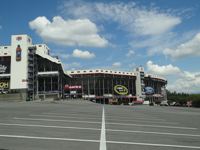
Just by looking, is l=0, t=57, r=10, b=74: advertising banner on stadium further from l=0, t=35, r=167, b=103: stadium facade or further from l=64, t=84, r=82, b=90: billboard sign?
l=64, t=84, r=82, b=90: billboard sign

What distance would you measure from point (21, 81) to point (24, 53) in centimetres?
975

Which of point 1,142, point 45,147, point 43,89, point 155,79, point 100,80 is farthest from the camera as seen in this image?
point 155,79

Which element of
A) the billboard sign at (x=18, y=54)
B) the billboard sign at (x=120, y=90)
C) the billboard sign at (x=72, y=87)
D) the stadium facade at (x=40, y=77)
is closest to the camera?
the stadium facade at (x=40, y=77)

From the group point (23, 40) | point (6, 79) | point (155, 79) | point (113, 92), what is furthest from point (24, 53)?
point (155, 79)

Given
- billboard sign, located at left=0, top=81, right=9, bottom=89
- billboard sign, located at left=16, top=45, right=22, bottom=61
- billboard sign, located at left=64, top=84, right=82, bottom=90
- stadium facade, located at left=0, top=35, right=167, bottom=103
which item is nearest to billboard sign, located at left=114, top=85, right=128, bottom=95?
stadium facade, located at left=0, top=35, right=167, bottom=103

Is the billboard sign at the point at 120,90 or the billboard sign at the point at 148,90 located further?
the billboard sign at the point at 148,90

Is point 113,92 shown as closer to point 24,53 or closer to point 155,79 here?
point 155,79

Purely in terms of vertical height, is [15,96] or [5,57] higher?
[5,57]

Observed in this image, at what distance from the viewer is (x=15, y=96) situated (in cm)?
7656

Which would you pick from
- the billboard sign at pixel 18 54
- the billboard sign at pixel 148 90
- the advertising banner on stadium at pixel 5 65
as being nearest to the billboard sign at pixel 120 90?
the billboard sign at pixel 148 90

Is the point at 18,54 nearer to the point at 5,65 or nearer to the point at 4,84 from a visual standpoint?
the point at 5,65

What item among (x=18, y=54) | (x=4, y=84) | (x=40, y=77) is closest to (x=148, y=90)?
(x=40, y=77)

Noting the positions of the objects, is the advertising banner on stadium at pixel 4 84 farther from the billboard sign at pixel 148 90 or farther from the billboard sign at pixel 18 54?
the billboard sign at pixel 148 90

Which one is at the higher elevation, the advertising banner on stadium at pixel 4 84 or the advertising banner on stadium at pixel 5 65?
the advertising banner on stadium at pixel 5 65
